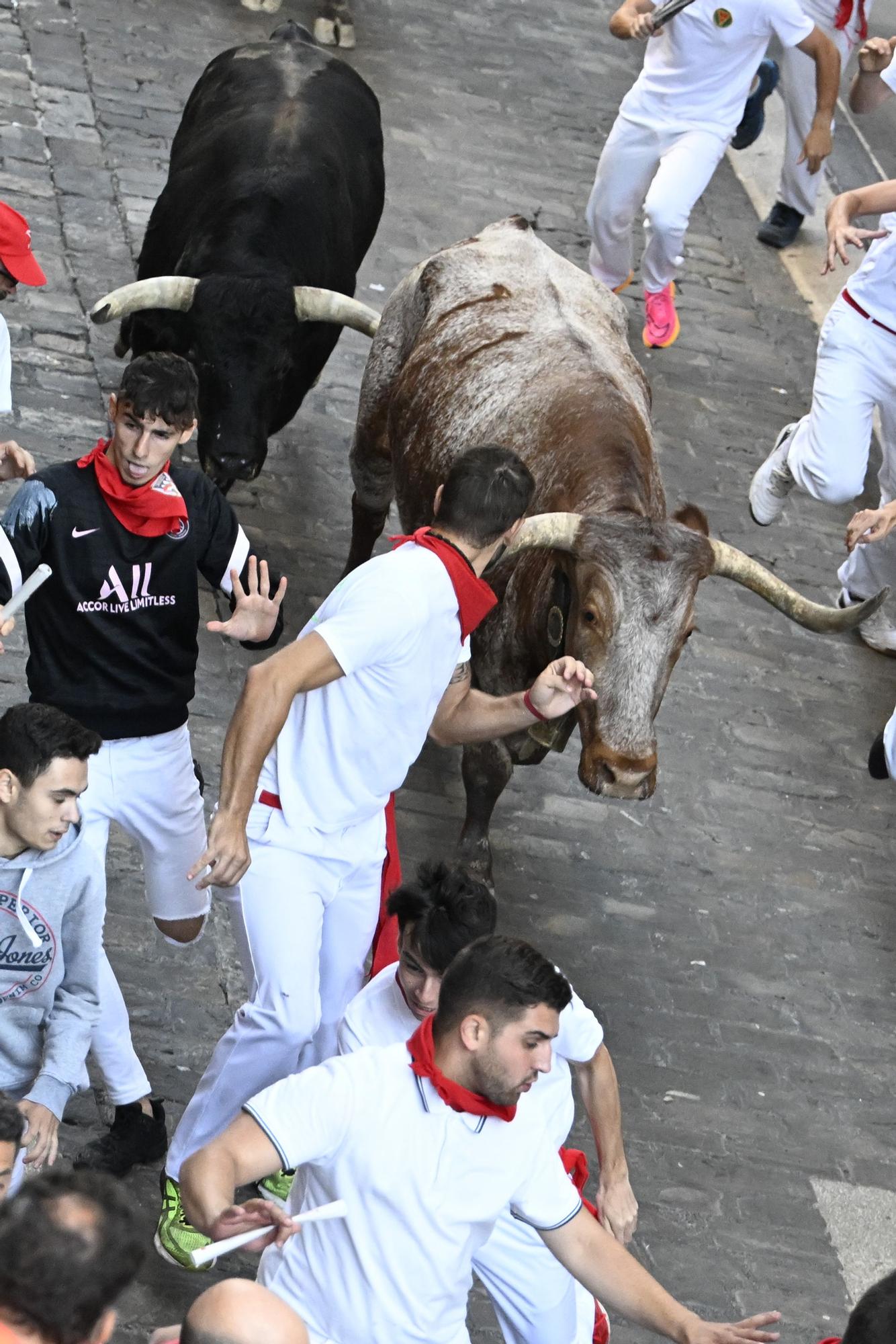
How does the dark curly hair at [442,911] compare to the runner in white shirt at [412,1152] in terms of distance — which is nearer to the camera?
the runner in white shirt at [412,1152]

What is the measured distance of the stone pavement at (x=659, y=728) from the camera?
20.1 ft

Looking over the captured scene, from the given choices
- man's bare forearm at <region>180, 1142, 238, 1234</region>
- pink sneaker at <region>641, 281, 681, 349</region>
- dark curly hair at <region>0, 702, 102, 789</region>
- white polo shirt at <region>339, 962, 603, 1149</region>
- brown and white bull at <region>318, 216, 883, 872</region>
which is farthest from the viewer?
pink sneaker at <region>641, 281, 681, 349</region>

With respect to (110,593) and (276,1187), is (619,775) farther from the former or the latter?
(110,593)

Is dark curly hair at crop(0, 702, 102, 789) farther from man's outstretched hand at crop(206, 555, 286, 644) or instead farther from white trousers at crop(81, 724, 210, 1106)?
man's outstretched hand at crop(206, 555, 286, 644)

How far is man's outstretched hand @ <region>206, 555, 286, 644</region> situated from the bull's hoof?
937cm

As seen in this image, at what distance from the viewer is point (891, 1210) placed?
6352 mm

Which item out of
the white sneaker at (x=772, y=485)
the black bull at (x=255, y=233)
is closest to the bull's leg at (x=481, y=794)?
the black bull at (x=255, y=233)

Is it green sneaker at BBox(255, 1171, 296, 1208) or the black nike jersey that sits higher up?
the black nike jersey

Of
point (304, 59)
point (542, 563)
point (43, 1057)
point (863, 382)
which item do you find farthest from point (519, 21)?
point (43, 1057)

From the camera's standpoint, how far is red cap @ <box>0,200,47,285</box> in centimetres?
525

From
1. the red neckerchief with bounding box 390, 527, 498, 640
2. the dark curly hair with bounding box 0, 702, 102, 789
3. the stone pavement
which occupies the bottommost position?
the stone pavement

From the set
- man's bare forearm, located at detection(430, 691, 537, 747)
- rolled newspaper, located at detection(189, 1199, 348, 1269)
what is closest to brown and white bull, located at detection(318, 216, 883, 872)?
man's bare forearm, located at detection(430, 691, 537, 747)

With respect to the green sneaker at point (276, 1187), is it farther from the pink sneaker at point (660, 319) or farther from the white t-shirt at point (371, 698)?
the pink sneaker at point (660, 319)

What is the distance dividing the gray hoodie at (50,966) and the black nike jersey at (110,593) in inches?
22.5
